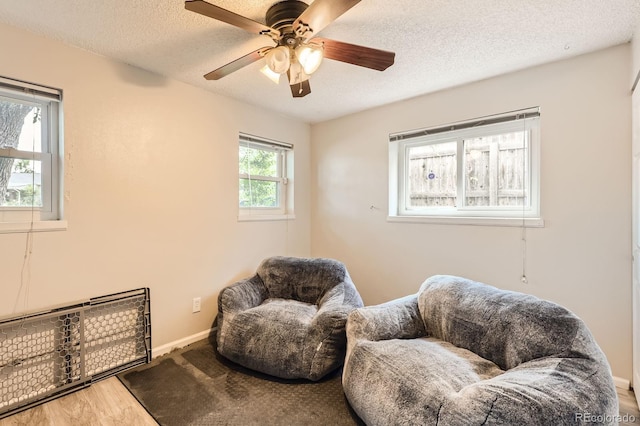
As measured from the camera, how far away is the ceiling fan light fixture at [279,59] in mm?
1592

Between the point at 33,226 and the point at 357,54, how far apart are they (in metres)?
2.17

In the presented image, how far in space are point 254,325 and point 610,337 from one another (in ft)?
7.91

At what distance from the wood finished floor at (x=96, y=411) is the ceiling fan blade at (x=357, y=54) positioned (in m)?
2.23

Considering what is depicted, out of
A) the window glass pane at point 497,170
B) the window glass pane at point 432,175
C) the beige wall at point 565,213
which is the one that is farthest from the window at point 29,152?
the window glass pane at point 497,170

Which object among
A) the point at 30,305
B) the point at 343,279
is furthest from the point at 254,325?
the point at 30,305

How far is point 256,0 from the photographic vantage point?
5.03 feet

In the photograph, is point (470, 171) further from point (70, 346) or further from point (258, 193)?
point (70, 346)

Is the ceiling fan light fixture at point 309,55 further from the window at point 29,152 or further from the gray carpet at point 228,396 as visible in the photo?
the gray carpet at point 228,396

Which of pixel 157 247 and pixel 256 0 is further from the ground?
pixel 256 0

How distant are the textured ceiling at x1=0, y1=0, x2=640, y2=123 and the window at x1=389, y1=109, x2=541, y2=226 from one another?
18.0 inches

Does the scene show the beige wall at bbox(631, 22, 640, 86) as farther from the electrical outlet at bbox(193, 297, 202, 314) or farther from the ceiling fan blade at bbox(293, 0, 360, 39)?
the electrical outlet at bbox(193, 297, 202, 314)

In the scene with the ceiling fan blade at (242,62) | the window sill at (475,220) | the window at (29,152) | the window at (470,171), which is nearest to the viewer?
the ceiling fan blade at (242,62)

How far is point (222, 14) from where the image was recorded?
1.29m

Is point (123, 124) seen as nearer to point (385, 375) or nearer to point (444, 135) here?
point (385, 375)
